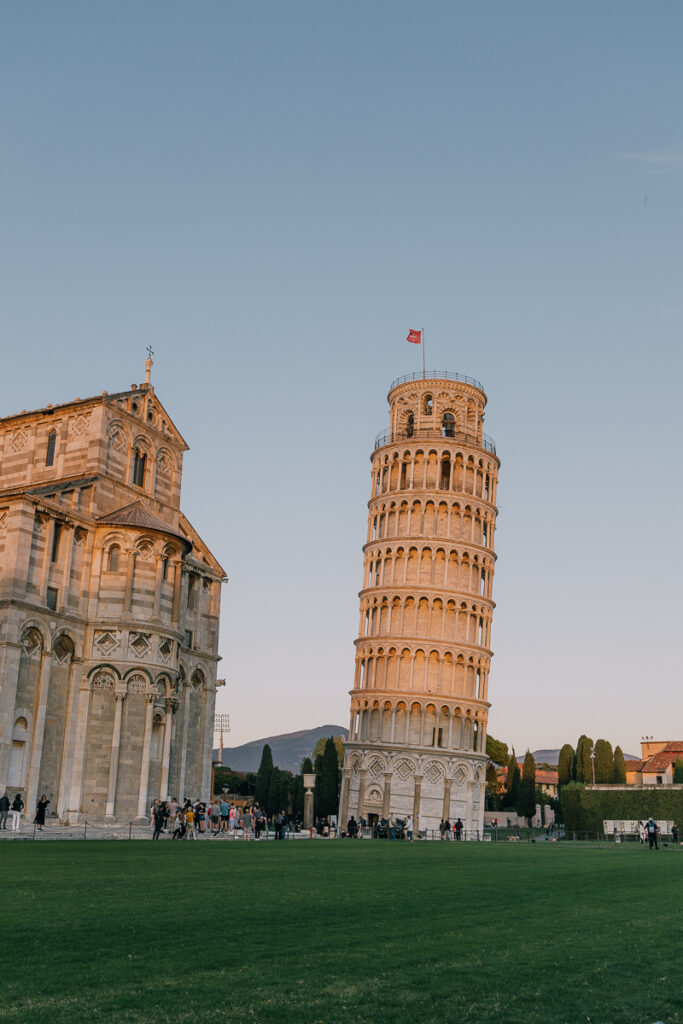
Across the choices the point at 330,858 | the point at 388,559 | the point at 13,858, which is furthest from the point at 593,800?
the point at 13,858

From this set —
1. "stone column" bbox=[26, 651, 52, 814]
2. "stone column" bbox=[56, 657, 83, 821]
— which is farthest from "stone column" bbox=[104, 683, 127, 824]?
"stone column" bbox=[26, 651, 52, 814]

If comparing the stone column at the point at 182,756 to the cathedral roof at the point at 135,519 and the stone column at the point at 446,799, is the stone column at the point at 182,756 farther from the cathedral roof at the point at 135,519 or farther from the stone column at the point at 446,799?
the stone column at the point at 446,799

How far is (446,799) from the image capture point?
84312mm

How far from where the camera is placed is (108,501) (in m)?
50.0

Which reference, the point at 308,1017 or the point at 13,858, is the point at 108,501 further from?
the point at 308,1017

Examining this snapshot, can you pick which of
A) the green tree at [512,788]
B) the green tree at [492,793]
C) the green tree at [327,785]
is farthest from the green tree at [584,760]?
the green tree at [327,785]

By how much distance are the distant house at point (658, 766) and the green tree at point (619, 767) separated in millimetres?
5415

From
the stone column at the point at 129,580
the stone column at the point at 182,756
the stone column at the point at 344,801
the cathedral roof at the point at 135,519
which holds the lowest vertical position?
the stone column at the point at 344,801

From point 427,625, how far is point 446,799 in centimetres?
1471

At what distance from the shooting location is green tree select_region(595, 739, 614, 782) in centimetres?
11444

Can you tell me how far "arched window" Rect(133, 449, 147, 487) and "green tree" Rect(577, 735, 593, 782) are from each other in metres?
78.0

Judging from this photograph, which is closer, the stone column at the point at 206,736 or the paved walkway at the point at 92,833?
the paved walkway at the point at 92,833

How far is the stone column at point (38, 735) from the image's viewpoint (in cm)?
4256

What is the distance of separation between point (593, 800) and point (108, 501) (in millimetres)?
56310
